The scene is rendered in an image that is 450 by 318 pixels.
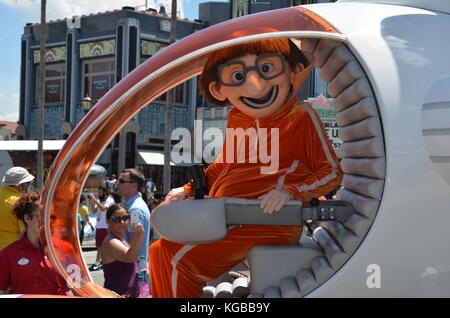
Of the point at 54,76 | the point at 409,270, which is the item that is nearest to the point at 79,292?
the point at 409,270

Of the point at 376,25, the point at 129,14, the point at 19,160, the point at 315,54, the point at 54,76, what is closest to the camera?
the point at 376,25

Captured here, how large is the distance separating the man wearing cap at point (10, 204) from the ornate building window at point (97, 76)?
60.0 feet

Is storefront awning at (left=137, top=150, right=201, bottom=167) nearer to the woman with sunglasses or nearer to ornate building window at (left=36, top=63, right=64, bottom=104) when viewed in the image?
ornate building window at (left=36, top=63, right=64, bottom=104)

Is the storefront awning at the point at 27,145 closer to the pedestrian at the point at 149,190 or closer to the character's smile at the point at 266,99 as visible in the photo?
the pedestrian at the point at 149,190

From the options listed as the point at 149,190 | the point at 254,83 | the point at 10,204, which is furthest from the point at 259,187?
the point at 149,190

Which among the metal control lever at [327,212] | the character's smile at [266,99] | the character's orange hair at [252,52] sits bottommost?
the metal control lever at [327,212]

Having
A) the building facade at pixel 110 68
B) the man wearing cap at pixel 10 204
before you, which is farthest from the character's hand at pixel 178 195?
the building facade at pixel 110 68

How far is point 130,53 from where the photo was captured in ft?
74.9

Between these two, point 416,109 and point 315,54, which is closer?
point 416,109

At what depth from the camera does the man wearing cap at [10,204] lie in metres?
5.28

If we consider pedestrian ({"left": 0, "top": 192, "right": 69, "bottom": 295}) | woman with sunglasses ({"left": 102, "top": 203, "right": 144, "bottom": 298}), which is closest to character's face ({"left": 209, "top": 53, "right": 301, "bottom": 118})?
pedestrian ({"left": 0, "top": 192, "right": 69, "bottom": 295})

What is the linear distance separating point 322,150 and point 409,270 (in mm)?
754

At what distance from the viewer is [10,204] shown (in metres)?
5.31
